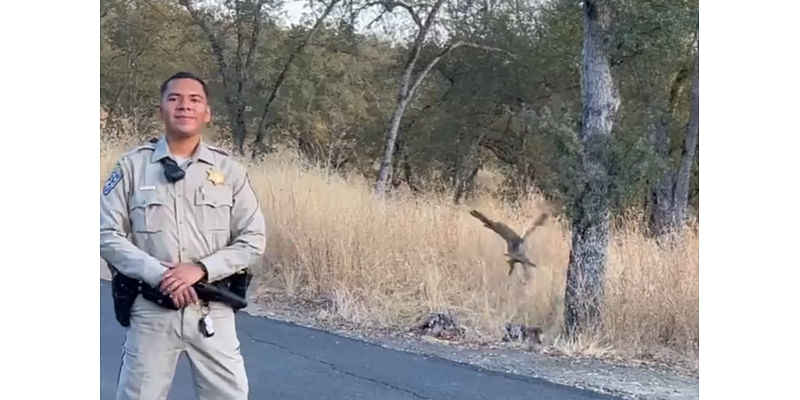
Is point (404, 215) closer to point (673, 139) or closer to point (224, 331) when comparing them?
point (673, 139)

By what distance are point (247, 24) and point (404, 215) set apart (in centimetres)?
390

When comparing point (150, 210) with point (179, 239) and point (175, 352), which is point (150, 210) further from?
point (175, 352)

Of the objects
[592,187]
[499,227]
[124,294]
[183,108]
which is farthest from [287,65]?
[124,294]

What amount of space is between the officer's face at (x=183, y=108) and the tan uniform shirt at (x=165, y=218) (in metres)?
0.06

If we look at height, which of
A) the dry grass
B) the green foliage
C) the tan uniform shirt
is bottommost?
the dry grass

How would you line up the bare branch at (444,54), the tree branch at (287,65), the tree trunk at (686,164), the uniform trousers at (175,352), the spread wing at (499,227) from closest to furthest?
the uniform trousers at (175,352)
the spread wing at (499,227)
the tree trunk at (686,164)
the tree branch at (287,65)
the bare branch at (444,54)

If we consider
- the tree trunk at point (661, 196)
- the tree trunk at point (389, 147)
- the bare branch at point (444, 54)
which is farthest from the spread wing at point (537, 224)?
the bare branch at point (444, 54)

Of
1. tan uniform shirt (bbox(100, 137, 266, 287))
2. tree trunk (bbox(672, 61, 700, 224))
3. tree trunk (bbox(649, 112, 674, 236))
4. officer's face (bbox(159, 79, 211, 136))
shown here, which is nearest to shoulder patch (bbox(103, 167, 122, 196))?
tan uniform shirt (bbox(100, 137, 266, 287))

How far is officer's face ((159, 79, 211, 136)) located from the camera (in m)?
2.81

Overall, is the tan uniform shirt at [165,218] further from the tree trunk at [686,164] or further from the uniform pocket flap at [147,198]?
the tree trunk at [686,164]

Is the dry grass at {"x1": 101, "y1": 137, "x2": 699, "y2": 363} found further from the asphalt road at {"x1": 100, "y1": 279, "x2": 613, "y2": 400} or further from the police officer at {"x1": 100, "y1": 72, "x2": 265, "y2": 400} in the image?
the police officer at {"x1": 100, "y1": 72, "x2": 265, "y2": 400}

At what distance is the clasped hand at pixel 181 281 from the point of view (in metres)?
2.70

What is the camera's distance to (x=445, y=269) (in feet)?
23.1

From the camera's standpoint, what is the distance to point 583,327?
5.93 meters
